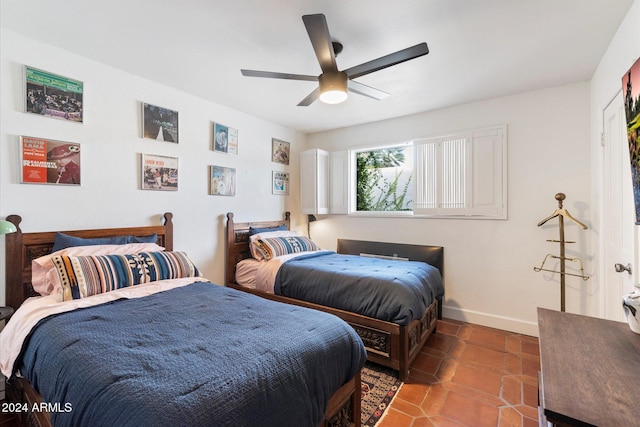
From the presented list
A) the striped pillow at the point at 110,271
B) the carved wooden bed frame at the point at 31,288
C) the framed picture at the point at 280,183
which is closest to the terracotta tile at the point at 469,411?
the carved wooden bed frame at the point at 31,288

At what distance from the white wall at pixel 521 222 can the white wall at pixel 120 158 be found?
2.39 meters

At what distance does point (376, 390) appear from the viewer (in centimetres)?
205

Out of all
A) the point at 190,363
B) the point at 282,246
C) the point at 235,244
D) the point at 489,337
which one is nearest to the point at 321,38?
the point at 190,363

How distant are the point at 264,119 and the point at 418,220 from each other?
2.51m

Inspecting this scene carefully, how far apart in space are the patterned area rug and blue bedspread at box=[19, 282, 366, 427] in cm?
51

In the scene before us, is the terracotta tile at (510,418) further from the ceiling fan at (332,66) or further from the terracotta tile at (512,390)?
the ceiling fan at (332,66)

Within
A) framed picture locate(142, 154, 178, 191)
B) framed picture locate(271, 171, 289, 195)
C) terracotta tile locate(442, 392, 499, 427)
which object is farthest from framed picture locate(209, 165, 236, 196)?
terracotta tile locate(442, 392, 499, 427)

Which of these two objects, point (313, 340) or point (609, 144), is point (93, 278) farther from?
point (609, 144)

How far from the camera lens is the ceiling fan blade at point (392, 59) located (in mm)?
1597

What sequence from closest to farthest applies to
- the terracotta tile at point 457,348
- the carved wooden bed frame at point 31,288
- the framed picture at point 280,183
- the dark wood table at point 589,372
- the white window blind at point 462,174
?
the dark wood table at point 589,372
the carved wooden bed frame at point 31,288
the terracotta tile at point 457,348
the white window blind at point 462,174
the framed picture at point 280,183

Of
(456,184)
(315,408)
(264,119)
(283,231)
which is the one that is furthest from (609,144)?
(264,119)

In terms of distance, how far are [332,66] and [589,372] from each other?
76.4 inches

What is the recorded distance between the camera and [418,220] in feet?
11.8

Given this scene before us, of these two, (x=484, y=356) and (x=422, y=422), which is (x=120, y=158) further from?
(x=484, y=356)
